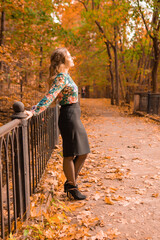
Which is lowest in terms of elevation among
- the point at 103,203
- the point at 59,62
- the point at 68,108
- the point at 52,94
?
the point at 103,203

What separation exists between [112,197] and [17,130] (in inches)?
78.8

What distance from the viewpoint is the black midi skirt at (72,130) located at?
11.0 feet

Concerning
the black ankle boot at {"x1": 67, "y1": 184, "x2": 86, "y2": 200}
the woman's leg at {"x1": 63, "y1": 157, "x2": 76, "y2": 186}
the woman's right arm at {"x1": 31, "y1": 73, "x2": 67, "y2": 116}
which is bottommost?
the black ankle boot at {"x1": 67, "y1": 184, "x2": 86, "y2": 200}

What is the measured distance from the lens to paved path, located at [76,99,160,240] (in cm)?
Result: 305

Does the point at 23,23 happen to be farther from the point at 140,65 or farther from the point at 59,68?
the point at 140,65

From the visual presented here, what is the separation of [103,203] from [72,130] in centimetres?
126

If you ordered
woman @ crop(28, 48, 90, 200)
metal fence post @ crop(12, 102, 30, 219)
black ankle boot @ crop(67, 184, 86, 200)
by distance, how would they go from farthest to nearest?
black ankle boot @ crop(67, 184, 86, 200) < woman @ crop(28, 48, 90, 200) < metal fence post @ crop(12, 102, 30, 219)

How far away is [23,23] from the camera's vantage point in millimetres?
12133

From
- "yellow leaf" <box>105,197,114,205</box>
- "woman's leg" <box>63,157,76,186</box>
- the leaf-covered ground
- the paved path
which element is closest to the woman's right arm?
"woman's leg" <box>63,157,76,186</box>

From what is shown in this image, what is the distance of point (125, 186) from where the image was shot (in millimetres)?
4379

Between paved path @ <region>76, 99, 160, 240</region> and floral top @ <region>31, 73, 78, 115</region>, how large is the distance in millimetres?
1583

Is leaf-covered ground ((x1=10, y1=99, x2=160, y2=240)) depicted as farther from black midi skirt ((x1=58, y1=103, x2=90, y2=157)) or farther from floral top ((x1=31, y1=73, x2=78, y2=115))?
floral top ((x1=31, y1=73, x2=78, y2=115))

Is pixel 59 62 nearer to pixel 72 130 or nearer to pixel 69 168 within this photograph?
pixel 72 130

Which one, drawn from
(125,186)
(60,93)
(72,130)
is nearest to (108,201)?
(125,186)
